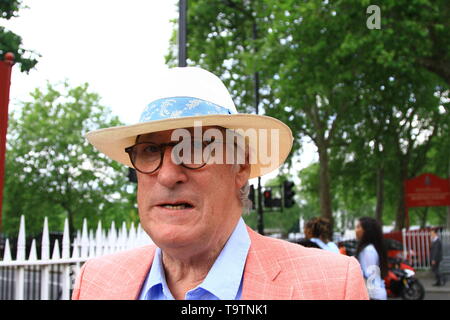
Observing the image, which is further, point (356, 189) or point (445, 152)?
point (356, 189)

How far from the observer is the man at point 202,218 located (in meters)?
1.47

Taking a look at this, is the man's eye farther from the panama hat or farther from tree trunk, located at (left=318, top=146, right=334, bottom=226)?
tree trunk, located at (left=318, top=146, right=334, bottom=226)

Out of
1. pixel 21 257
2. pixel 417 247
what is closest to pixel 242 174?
pixel 21 257

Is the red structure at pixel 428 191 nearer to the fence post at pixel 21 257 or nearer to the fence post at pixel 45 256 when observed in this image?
the fence post at pixel 45 256

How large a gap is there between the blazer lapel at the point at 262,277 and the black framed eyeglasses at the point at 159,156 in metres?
0.35

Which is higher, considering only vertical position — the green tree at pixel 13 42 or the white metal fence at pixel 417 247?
the green tree at pixel 13 42

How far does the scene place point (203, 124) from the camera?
155cm

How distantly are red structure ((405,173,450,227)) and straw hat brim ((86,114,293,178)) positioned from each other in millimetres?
20100

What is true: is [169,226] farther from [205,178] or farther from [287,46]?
[287,46]

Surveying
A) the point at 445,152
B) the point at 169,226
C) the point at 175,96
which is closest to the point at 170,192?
the point at 169,226

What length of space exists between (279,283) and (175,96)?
2.13ft

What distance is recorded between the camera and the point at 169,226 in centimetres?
144

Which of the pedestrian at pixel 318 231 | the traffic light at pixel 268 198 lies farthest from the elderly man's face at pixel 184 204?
the traffic light at pixel 268 198

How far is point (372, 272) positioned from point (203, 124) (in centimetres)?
465
